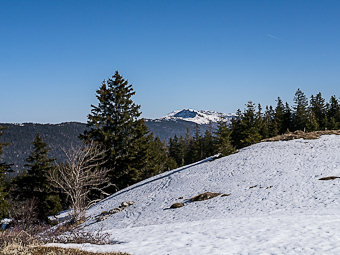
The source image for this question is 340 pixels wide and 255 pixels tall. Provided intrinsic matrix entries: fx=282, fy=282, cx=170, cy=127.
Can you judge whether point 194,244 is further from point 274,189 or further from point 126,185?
point 126,185

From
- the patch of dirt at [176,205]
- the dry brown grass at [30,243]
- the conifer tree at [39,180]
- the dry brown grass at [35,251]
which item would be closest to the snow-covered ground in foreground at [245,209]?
the patch of dirt at [176,205]

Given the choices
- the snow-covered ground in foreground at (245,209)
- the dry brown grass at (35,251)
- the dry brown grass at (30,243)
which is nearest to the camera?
the dry brown grass at (35,251)

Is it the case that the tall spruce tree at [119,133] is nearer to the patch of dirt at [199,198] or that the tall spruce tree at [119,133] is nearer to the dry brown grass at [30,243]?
the patch of dirt at [199,198]

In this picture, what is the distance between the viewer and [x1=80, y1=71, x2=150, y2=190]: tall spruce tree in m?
32.2

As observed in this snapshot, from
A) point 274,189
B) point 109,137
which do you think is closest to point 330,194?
point 274,189

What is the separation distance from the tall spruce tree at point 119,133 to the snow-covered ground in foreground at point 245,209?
19.1ft

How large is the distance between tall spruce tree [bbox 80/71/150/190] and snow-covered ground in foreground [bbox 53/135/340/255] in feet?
19.1

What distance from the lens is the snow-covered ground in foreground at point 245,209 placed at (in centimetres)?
946

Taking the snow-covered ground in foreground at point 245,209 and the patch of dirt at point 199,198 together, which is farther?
the patch of dirt at point 199,198

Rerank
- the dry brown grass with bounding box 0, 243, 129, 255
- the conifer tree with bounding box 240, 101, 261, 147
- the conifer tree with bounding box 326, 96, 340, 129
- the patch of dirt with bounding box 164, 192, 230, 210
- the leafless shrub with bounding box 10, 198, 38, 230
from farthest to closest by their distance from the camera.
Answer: the conifer tree with bounding box 326, 96, 340, 129, the conifer tree with bounding box 240, 101, 261, 147, the patch of dirt with bounding box 164, 192, 230, 210, the leafless shrub with bounding box 10, 198, 38, 230, the dry brown grass with bounding box 0, 243, 129, 255

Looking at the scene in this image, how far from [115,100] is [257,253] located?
89.5 feet

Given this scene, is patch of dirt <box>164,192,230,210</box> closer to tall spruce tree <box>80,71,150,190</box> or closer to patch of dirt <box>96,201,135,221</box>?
patch of dirt <box>96,201,135,221</box>

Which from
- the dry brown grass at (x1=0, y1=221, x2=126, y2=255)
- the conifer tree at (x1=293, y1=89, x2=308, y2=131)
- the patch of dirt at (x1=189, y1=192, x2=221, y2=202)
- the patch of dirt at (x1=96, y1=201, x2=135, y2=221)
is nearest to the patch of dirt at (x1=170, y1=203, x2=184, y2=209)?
the patch of dirt at (x1=189, y1=192, x2=221, y2=202)

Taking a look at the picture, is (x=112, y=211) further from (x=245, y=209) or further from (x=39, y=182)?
(x=39, y=182)
